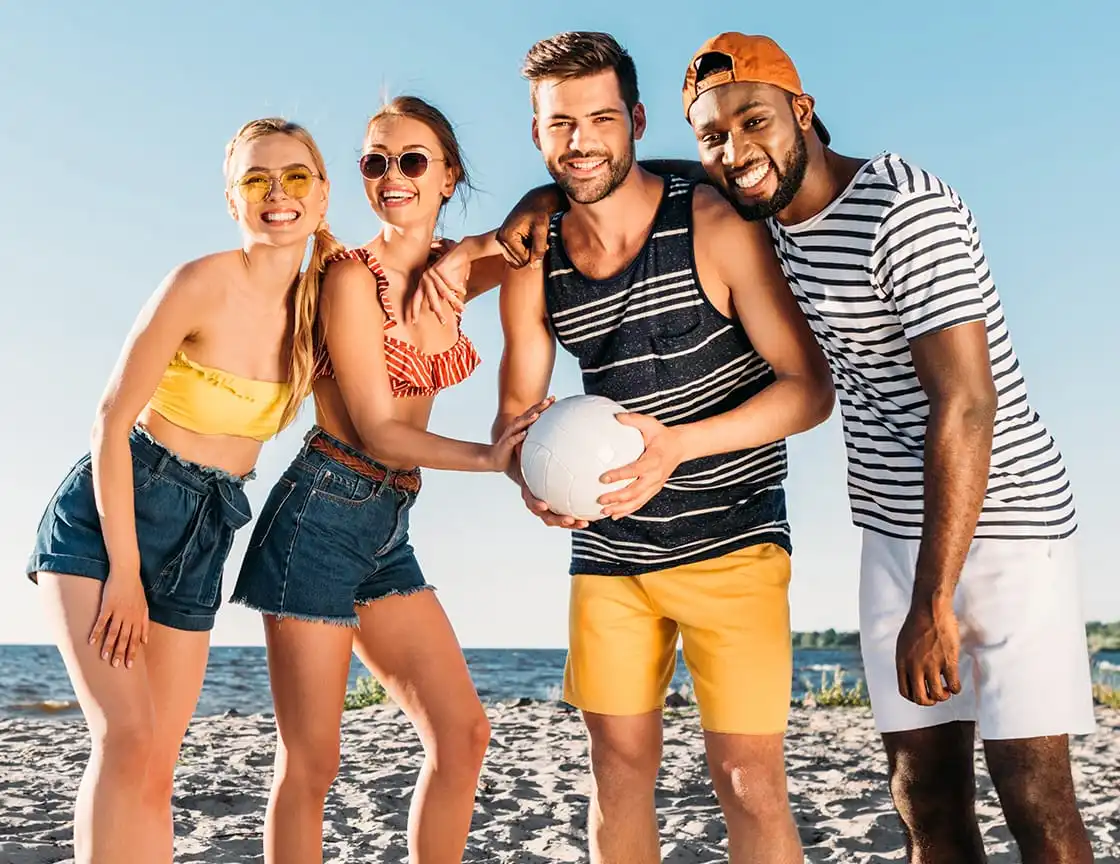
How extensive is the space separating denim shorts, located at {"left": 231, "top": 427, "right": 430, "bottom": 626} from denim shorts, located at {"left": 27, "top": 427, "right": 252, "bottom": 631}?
18cm

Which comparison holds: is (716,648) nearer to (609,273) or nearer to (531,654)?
(609,273)

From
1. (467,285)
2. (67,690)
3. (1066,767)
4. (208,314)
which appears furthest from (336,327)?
(67,690)

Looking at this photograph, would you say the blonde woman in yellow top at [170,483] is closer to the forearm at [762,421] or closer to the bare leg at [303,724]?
the bare leg at [303,724]

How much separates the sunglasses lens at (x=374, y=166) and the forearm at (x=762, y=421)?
144 centimetres

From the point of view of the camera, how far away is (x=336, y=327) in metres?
3.90

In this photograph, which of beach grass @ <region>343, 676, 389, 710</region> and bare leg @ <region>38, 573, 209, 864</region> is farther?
beach grass @ <region>343, 676, 389, 710</region>

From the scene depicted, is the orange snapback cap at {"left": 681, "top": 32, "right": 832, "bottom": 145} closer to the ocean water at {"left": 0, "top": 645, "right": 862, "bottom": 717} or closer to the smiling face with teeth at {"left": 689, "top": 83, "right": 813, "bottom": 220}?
the smiling face with teeth at {"left": 689, "top": 83, "right": 813, "bottom": 220}

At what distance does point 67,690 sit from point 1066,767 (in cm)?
2554

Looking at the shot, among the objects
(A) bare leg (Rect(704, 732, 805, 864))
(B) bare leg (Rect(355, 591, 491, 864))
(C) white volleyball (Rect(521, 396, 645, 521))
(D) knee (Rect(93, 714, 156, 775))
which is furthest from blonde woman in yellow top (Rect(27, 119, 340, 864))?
(A) bare leg (Rect(704, 732, 805, 864))

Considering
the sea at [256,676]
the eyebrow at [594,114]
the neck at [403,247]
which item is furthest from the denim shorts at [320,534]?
the sea at [256,676]

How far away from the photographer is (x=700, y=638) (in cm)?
379

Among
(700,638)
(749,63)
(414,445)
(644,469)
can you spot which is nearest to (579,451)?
(644,469)

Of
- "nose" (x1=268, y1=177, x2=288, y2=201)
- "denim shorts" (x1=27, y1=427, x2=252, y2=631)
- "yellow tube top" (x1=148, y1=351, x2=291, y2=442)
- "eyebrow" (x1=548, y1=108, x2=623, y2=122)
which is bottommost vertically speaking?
"denim shorts" (x1=27, y1=427, x2=252, y2=631)

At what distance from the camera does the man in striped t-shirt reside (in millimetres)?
3145
